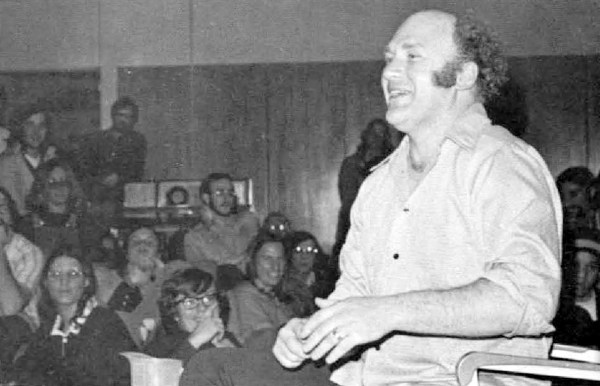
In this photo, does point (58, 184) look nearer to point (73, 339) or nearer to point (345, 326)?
point (73, 339)

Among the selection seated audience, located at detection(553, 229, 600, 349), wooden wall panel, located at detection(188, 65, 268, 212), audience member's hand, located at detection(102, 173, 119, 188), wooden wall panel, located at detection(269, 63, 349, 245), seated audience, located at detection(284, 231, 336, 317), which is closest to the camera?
seated audience, located at detection(553, 229, 600, 349)

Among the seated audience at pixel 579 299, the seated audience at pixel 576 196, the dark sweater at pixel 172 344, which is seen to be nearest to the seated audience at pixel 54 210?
the dark sweater at pixel 172 344

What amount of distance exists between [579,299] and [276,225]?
183 centimetres

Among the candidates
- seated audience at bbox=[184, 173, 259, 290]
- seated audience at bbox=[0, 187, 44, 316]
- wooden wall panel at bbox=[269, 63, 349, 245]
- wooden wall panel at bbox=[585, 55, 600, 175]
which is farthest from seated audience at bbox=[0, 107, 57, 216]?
wooden wall panel at bbox=[585, 55, 600, 175]

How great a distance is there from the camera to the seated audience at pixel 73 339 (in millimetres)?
4160

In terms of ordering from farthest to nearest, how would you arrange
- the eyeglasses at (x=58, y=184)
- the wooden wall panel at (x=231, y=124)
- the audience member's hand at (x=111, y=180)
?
the wooden wall panel at (x=231, y=124), the audience member's hand at (x=111, y=180), the eyeglasses at (x=58, y=184)

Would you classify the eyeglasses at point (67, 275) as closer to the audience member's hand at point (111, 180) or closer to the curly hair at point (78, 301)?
the curly hair at point (78, 301)

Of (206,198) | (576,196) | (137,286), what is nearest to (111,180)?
(206,198)

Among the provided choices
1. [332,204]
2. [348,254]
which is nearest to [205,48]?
[332,204]

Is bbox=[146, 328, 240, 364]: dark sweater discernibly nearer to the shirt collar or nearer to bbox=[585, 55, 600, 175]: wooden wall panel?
the shirt collar

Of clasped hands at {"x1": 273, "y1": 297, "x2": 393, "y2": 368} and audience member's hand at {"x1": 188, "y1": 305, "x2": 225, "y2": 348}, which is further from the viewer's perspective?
audience member's hand at {"x1": 188, "y1": 305, "x2": 225, "y2": 348}

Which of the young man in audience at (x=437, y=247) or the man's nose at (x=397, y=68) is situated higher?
the man's nose at (x=397, y=68)

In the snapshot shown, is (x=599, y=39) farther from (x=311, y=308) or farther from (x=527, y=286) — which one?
Result: (x=527, y=286)

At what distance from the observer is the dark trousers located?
1649mm
